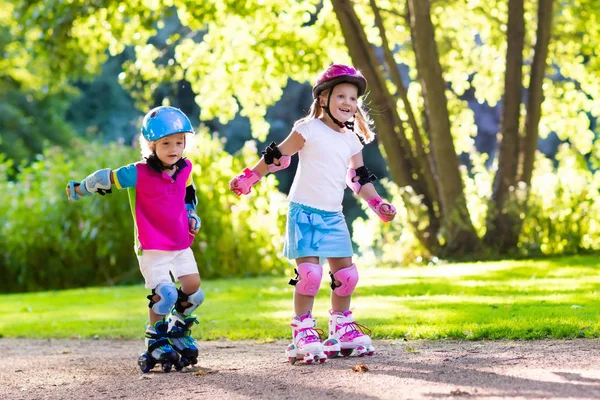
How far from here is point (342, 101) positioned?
600cm

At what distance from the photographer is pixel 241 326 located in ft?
26.9

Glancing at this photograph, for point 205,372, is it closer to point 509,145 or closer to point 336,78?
point 336,78

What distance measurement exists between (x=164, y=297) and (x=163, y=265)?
0.62 ft

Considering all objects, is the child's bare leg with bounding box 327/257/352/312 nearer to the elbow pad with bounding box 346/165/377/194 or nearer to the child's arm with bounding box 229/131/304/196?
the elbow pad with bounding box 346/165/377/194

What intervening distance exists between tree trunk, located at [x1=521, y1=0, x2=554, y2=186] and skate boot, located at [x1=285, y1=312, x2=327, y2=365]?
340 inches

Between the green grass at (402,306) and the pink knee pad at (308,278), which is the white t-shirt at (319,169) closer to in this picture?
the pink knee pad at (308,278)

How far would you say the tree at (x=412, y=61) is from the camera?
537 inches

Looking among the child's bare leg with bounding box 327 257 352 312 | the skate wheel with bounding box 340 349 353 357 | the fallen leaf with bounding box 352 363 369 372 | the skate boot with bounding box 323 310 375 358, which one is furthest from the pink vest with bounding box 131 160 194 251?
the fallen leaf with bounding box 352 363 369 372

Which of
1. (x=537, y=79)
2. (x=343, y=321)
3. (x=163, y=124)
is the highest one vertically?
(x=537, y=79)

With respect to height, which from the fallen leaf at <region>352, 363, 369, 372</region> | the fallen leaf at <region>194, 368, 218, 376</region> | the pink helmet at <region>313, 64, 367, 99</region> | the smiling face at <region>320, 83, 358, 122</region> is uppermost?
the pink helmet at <region>313, 64, 367, 99</region>

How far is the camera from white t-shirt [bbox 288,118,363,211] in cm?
593

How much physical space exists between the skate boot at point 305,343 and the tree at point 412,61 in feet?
26.5

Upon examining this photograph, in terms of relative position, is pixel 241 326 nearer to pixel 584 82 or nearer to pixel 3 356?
pixel 3 356

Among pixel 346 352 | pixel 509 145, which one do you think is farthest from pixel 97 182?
pixel 509 145
